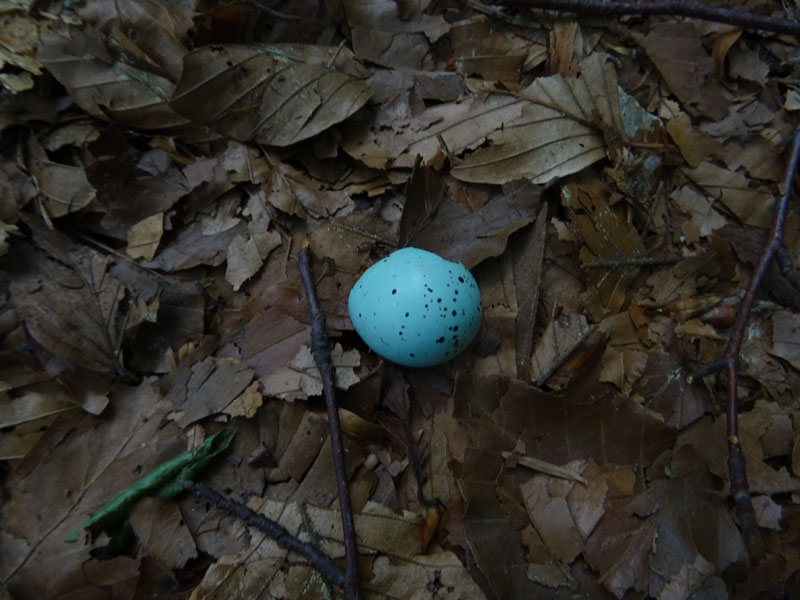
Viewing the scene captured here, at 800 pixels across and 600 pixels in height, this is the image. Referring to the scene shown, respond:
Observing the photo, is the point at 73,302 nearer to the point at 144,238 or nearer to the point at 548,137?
the point at 144,238

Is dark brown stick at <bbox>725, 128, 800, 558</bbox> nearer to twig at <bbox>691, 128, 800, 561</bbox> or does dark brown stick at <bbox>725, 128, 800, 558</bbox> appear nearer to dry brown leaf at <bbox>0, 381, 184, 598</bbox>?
twig at <bbox>691, 128, 800, 561</bbox>

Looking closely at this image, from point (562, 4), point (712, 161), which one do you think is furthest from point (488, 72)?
point (712, 161)

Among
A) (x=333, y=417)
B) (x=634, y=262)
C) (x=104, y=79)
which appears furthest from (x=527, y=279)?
(x=104, y=79)

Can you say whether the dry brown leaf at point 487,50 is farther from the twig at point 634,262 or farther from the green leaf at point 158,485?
the green leaf at point 158,485

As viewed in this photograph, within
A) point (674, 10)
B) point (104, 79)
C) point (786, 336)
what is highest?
point (674, 10)

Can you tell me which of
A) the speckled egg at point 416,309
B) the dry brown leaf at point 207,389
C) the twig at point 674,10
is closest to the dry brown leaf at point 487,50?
the twig at point 674,10

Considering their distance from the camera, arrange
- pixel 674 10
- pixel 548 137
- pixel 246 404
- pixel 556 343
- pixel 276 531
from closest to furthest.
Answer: pixel 276 531
pixel 246 404
pixel 556 343
pixel 548 137
pixel 674 10

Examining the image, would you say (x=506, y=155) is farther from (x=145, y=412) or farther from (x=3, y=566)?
(x=3, y=566)
